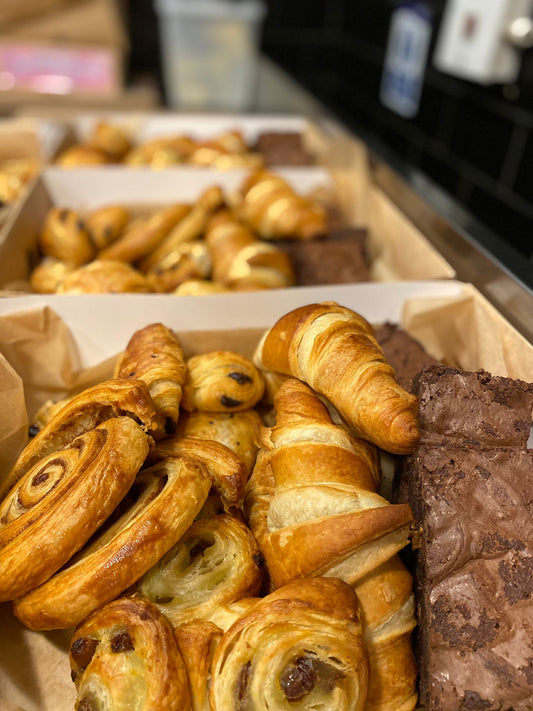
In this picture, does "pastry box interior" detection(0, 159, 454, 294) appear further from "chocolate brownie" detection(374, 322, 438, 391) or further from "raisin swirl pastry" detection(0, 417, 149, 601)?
"raisin swirl pastry" detection(0, 417, 149, 601)

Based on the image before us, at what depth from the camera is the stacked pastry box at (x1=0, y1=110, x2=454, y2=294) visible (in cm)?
169

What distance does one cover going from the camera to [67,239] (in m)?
1.86

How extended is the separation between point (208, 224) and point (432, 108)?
6.35ft

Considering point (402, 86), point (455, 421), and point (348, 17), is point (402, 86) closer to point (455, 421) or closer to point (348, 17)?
point (348, 17)

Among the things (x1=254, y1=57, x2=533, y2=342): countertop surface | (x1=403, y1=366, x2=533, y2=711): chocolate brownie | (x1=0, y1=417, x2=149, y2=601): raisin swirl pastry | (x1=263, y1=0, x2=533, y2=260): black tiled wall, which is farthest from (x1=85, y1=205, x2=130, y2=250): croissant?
(x1=263, y1=0, x2=533, y2=260): black tiled wall

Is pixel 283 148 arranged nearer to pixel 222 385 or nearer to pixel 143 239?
pixel 143 239

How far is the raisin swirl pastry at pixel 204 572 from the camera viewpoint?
858 mm


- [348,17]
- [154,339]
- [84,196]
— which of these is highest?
[348,17]

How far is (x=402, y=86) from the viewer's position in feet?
11.8

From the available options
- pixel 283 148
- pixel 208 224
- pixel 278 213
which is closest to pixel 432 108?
pixel 283 148

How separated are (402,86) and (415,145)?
41 centimetres

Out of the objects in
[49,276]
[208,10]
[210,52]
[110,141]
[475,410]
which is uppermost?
[208,10]

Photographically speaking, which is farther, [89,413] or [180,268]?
[180,268]

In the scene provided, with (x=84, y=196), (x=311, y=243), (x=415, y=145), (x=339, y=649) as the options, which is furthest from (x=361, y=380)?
(x=415, y=145)
